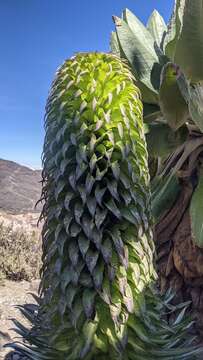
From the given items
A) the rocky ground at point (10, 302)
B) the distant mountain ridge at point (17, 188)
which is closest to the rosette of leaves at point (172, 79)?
the rocky ground at point (10, 302)

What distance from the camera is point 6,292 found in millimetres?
5172

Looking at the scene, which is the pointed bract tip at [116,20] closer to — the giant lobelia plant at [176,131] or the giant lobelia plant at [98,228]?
the giant lobelia plant at [176,131]

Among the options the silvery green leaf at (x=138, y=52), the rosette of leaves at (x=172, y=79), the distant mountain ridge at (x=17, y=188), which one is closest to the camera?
the rosette of leaves at (x=172, y=79)

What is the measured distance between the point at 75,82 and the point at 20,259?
403 centimetres

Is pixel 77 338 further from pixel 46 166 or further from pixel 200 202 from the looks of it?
pixel 200 202

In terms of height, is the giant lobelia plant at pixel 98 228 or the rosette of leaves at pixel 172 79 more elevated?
the rosette of leaves at pixel 172 79

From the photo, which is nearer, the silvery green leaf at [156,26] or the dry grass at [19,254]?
the silvery green leaf at [156,26]

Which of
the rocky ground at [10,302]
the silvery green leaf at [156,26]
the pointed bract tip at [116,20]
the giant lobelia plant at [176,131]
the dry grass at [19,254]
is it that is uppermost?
the silvery green leaf at [156,26]

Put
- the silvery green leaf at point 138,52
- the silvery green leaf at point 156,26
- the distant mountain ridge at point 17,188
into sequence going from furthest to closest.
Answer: the distant mountain ridge at point 17,188 < the silvery green leaf at point 156,26 < the silvery green leaf at point 138,52

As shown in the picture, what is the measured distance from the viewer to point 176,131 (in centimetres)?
399

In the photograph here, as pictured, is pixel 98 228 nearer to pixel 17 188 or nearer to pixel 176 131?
pixel 176 131

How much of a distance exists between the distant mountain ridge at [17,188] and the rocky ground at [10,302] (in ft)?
9.69

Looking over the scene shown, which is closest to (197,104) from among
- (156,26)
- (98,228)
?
(98,228)

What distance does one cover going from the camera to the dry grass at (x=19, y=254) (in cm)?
584
